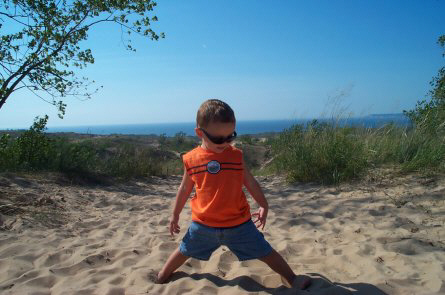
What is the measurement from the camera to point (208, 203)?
7.54ft

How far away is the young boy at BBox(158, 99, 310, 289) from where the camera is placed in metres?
2.22

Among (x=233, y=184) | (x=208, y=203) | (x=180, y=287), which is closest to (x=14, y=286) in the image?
(x=180, y=287)

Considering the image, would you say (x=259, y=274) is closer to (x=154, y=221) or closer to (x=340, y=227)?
(x=340, y=227)

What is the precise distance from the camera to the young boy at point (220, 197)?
7.27 ft

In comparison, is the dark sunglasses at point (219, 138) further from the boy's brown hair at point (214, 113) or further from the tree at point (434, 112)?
the tree at point (434, 112)

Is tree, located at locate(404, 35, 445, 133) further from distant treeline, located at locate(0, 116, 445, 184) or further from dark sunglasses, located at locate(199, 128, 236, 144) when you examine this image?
dark sunglasses, located at locate(199, 128, 236, 144)

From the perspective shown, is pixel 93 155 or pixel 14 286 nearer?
pixel 14 286

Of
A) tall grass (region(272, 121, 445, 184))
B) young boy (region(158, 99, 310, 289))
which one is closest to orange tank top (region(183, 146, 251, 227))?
young boy (region(158, 99, 310, 289))

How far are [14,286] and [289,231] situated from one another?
2602 mm

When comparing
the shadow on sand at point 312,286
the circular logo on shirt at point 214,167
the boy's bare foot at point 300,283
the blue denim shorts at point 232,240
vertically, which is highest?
the circular logo on shirt at point 214,167

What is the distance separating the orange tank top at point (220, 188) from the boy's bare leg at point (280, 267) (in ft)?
1.07

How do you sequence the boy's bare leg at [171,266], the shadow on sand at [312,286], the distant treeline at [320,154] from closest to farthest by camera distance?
1. the shadow on sand at [312,286]
2. the boy's bare leg at [171,266]
3. the distant treeline at [320,154]

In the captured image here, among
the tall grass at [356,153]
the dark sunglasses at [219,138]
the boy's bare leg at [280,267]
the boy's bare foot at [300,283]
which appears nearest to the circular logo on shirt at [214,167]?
the dark sunglasses at [219,138]

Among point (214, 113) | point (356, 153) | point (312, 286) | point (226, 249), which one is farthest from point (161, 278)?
point (356, 153)
